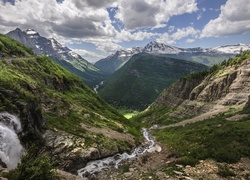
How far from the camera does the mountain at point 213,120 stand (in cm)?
5009

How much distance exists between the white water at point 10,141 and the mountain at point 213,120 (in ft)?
104

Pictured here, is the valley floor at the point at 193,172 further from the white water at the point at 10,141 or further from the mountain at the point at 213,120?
the white water at the point at 10,141

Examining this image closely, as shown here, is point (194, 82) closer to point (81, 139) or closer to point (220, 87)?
point (220, 87)

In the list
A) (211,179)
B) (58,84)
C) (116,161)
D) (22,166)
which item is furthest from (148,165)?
(58,84)

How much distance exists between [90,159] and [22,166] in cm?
3484

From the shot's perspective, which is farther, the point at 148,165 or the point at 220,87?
the point at 220,87

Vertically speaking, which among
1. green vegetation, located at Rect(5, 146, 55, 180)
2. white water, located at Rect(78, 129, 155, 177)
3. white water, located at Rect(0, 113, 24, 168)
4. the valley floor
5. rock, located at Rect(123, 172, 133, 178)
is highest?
green vegetation, located at Rect(5, 146, 55, 180)

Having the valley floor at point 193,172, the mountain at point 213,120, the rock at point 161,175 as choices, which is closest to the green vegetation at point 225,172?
the valley floor at point 193,172

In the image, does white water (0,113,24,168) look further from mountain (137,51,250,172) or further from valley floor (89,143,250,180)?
mountain (137,51,250,172)

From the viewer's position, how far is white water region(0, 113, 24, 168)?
41844mm

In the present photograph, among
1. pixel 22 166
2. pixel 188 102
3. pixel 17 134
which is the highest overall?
pixel 22 166

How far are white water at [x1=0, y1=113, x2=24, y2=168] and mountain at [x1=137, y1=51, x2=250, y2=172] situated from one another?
31.8 metres

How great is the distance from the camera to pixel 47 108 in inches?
3445

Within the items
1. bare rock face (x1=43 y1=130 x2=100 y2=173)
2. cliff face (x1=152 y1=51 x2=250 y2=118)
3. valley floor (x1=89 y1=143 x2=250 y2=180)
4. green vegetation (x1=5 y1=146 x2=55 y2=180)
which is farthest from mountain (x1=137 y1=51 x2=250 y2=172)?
green vegetation (x1=5 y1=146 x2=55 y2=180)
